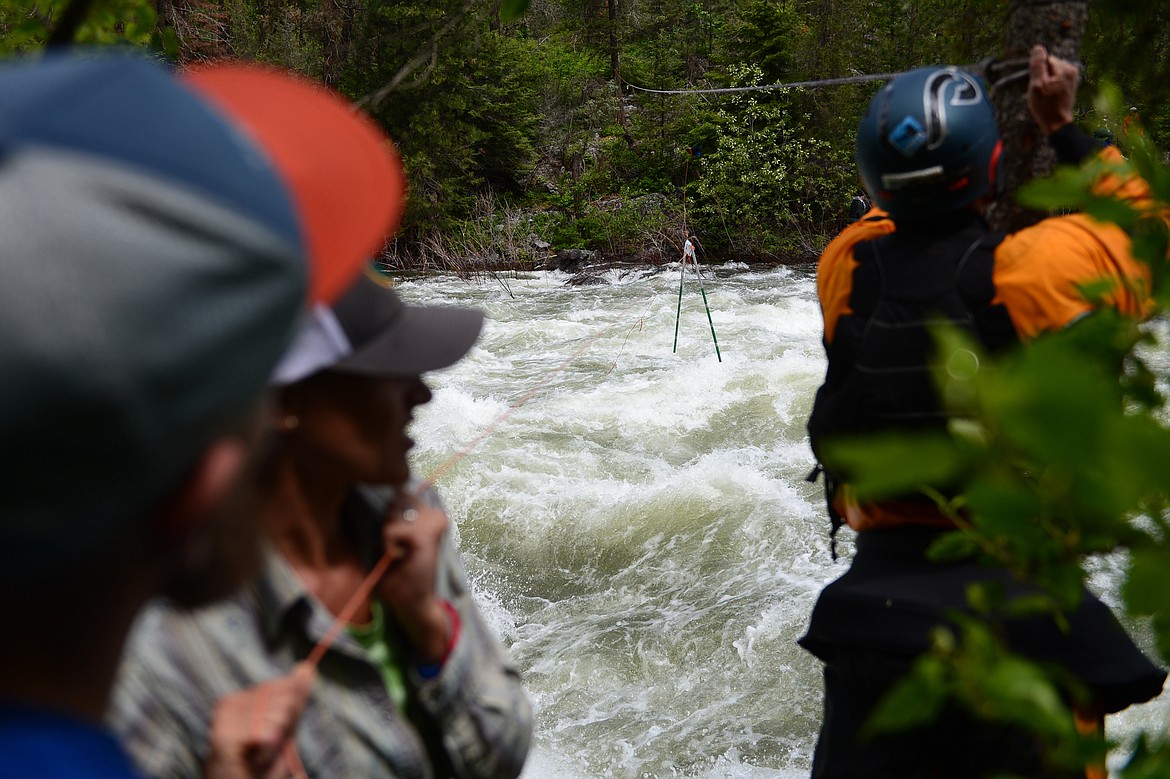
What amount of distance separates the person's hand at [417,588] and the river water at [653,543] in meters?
3.42

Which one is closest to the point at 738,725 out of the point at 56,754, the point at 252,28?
the point at 56,754

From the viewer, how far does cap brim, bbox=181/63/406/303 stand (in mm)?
847

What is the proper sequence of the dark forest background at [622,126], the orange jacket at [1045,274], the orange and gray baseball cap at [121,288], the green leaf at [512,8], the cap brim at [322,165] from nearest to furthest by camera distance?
the orange and gray baseball cap at [121,288], the cap brim at [322,165], the green leaf at [512,8], the orange jacket at [1045,274], the dark forest background at [622,126]

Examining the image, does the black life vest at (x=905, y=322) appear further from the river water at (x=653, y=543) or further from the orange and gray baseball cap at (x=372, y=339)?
the river water at (x=653, y=543)

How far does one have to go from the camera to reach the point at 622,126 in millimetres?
29516

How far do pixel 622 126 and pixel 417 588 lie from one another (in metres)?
29.0

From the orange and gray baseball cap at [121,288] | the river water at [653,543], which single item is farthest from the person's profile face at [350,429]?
the river water at [653,543]

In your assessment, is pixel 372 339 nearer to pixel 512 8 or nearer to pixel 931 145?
pixel 512 8

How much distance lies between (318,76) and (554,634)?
76.8 feet

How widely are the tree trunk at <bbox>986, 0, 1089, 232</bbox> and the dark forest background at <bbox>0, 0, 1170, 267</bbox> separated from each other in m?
19.2

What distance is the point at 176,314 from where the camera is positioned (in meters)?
0.65

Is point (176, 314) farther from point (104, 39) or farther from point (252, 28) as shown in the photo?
point (252, 28)

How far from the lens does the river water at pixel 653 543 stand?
5.09 m

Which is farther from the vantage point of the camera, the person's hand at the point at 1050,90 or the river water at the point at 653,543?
the river water at the point at 653,543
